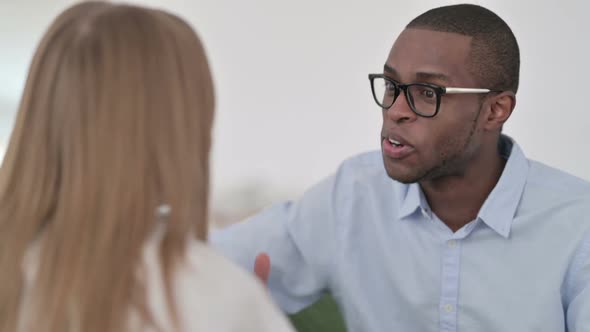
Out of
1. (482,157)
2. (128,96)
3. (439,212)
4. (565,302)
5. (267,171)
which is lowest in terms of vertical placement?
(267,171)

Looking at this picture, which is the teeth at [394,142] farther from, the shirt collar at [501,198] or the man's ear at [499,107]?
the man's ear at [499,107]

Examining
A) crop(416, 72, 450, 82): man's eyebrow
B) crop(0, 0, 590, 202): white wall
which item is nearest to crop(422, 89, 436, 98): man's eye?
crop(416, 72, 450, 82): man's eyebrow

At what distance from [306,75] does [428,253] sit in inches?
68.1

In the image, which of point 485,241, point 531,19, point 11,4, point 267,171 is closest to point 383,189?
point 485,241

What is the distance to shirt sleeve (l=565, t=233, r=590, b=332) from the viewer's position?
4.82 feet

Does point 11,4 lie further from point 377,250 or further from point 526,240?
point 526,240

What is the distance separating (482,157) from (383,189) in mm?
222

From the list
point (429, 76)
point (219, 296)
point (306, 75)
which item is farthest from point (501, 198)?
point (306, 75)

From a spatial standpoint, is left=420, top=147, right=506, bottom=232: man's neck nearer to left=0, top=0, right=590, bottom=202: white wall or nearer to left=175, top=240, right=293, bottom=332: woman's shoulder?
left=175, top=240, right=293, bottom=332: woman's shoulder

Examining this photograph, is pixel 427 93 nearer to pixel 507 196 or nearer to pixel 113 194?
pixel 507 196

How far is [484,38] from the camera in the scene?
1654 millimetres

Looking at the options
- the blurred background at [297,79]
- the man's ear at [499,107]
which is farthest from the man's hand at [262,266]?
the blurred background at [297,79]

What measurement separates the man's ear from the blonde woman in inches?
34.3

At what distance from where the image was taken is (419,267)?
163cm
